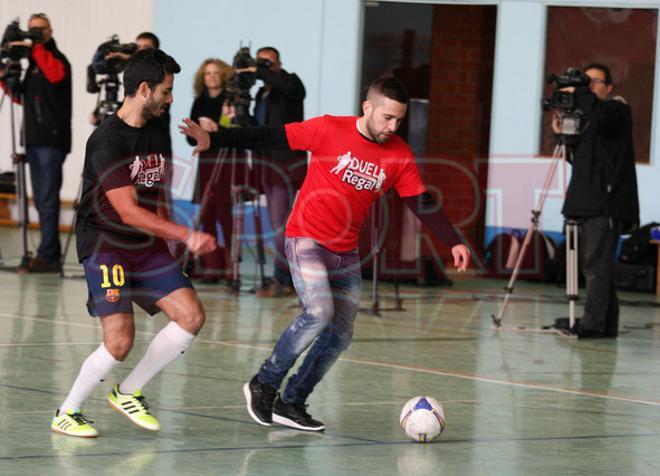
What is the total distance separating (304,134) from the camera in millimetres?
6191

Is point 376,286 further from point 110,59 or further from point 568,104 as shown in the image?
point 110,59

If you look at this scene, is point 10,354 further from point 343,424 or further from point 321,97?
point 321,97

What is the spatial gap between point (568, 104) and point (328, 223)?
397 centimetres

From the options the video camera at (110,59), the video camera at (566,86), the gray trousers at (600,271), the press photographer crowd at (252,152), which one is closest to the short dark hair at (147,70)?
the press photographer crowd at (252,152)

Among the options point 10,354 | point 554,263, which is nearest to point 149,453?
point 10,354

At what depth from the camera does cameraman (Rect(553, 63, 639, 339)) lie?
9.67m

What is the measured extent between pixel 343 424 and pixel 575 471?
1.28 metres

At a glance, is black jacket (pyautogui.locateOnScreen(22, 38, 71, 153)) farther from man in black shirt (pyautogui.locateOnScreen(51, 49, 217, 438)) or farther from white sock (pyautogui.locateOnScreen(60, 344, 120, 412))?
white sock (pyautogui.locateOnScreen(60, 344, 120, 412))

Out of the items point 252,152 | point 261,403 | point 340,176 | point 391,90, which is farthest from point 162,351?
point 252,152

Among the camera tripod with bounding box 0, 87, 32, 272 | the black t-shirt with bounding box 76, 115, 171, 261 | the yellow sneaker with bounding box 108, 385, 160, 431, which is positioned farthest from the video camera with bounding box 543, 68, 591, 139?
the camera tripod with bounding box 0, 87, 32, 272

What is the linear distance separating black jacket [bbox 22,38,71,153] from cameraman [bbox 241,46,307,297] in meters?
2.04

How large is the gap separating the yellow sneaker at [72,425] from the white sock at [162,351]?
0.98 ft

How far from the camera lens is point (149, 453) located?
5.50m

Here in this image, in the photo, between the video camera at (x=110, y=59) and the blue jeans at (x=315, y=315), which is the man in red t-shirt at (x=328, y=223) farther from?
the video camera at (x=110, y=59)
